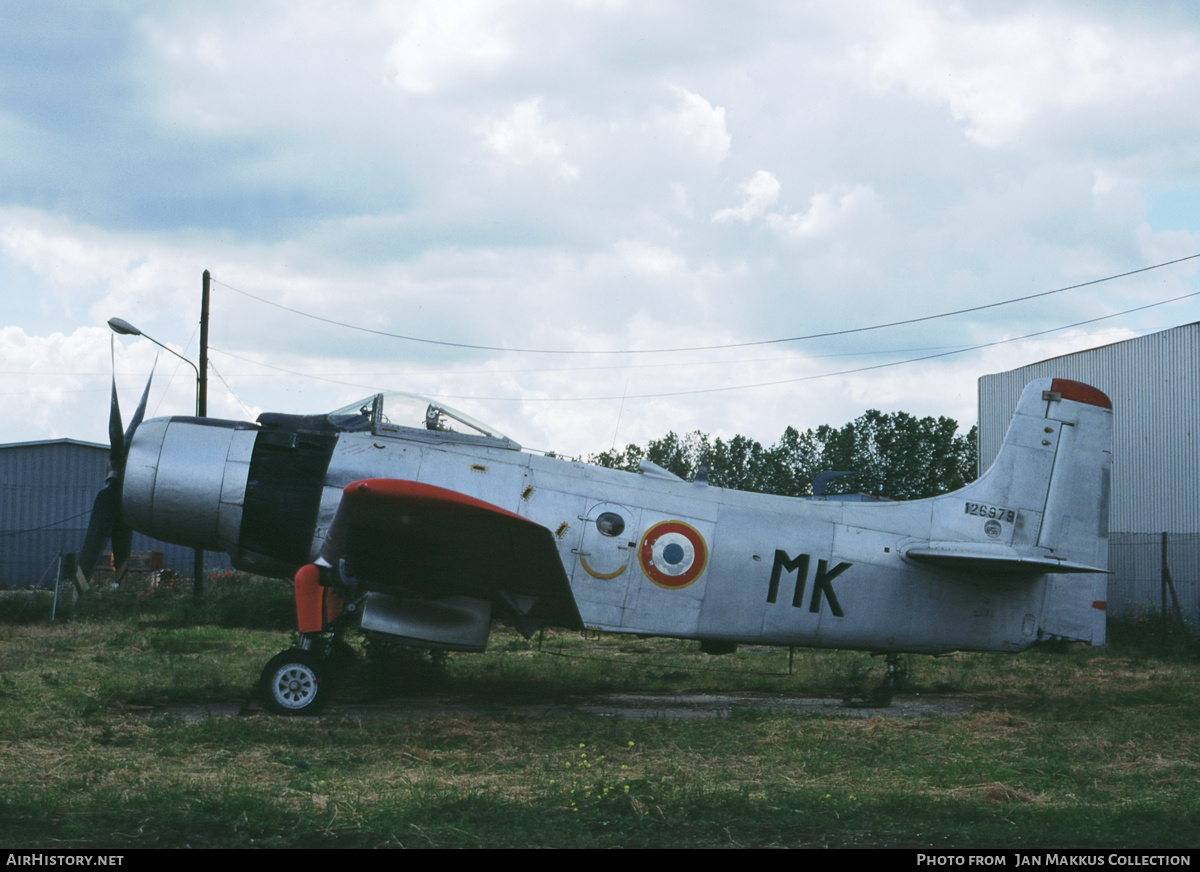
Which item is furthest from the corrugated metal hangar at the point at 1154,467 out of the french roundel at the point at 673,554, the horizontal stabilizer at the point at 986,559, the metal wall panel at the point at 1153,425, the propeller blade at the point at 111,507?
the propeller blade at the point at 111,507

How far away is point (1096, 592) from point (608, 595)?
526 centimetres

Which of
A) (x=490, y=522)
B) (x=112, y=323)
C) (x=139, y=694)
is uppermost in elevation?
Result: (x=112, y=323)

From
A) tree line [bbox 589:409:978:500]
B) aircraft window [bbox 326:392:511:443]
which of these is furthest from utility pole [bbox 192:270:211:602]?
tree line [bbox 589:409:978:500]

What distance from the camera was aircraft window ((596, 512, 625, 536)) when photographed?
9.16 meters

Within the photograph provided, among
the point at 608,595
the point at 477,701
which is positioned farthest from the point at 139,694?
the point at 608,595

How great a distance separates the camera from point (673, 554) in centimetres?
923

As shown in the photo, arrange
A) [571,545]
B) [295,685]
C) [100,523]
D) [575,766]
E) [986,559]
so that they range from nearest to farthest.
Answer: [575,766], [295,685], [571,545], [986,559], [100,523]

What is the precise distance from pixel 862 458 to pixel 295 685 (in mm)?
45731

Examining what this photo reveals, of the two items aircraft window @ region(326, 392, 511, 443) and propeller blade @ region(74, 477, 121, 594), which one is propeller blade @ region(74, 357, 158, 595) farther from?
aircraft window @ region(326, 392, 511, 443)

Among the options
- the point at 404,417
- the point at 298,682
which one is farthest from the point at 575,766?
the point at 404,417

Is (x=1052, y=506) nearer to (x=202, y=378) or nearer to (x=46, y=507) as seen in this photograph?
(x=202, y=378)

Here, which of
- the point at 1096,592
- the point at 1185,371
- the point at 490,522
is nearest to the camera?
the point at 490,522
